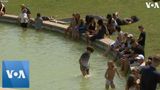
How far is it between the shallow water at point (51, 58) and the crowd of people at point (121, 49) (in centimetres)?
48

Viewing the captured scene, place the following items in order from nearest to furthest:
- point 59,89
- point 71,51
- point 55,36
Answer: point 59,89
point 71,51
point 55,36

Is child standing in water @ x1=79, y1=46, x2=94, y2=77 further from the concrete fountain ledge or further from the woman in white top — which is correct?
the woman in white top

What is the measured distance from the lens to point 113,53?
20.7 meters

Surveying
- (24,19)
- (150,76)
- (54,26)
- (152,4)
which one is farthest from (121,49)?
(152,4)

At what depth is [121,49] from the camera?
774 inches

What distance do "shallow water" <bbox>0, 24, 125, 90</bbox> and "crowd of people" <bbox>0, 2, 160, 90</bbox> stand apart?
18.9 inches

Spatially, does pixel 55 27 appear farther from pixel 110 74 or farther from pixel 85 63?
pixel 110 74

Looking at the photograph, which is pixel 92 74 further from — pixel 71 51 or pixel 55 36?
pixel 55 36

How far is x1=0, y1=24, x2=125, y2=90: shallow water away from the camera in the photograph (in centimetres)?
1701

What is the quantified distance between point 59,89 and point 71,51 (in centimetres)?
608

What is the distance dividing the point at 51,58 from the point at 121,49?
2.82m

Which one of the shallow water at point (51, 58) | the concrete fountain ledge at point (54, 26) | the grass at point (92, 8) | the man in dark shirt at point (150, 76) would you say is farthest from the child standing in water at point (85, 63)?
the grass at point (92, 8)

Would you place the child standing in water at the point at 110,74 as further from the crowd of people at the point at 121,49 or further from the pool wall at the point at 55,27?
the pool wall at the point at 55,27

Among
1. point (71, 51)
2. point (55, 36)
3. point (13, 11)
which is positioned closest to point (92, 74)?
point (71, 51)
